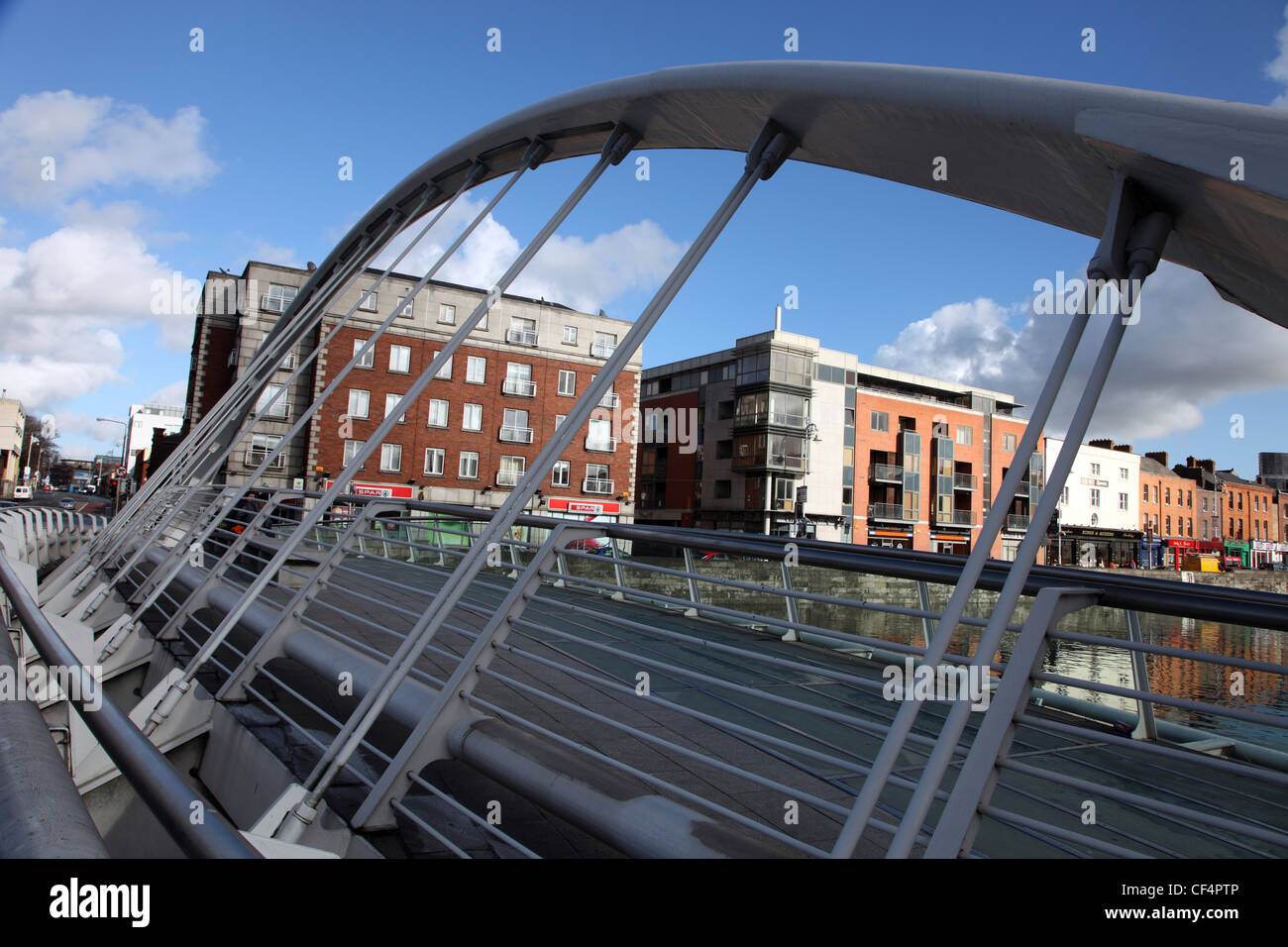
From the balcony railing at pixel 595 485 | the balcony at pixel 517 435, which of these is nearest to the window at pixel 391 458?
the balcony at pixel 517 435

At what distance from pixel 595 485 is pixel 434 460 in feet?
23.4

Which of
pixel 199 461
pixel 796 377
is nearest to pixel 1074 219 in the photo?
pixel 199 461

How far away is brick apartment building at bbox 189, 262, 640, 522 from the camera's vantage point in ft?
101

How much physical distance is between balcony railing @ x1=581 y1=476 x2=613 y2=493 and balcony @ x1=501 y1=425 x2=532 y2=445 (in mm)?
3089

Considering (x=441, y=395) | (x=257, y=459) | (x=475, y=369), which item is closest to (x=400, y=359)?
(x=441, y=395)

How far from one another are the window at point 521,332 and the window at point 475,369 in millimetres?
1549

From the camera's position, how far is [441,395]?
33125mm

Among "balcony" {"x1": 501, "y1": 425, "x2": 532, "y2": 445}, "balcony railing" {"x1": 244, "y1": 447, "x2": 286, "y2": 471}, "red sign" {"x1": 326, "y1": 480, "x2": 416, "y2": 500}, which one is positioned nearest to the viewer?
"balcony railing" {"x1": 244, "y1": 447, "x2": 286, "y2": 471}

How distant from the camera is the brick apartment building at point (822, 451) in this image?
4294 cm

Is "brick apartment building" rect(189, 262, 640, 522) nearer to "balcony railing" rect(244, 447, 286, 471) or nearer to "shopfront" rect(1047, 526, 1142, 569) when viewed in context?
"balcony railing" rect(244, 447, 286, 471)

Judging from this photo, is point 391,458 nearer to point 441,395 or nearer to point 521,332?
point 441,395

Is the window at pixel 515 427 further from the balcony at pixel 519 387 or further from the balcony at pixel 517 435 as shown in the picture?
the balcony at pixel 519 387

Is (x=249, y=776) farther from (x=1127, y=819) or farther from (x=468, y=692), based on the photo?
(x=1127, y=819)

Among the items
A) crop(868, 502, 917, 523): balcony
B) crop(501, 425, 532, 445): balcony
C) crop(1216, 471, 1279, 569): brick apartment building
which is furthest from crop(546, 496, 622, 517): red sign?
crop(1216, 471, 1279, 569): brick apartment building
